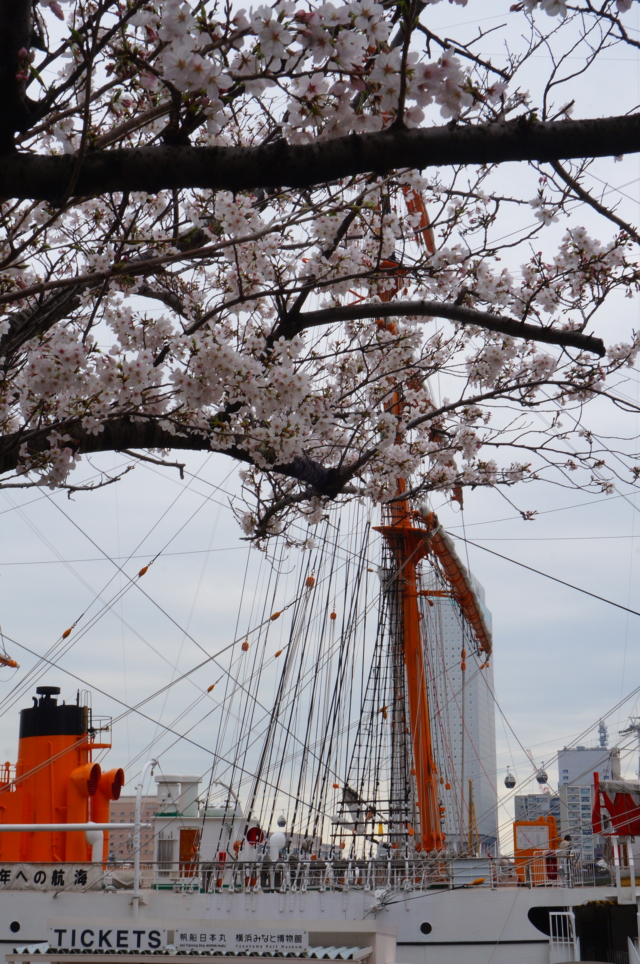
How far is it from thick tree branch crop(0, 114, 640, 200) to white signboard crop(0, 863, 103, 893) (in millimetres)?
10807

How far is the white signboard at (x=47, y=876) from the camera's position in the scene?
1155cm

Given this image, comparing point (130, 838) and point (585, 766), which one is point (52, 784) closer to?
point (130, 838)

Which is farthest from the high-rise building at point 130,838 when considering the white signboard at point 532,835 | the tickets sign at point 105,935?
the tickets sign at point 105,935

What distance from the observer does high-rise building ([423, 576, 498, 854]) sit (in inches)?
670

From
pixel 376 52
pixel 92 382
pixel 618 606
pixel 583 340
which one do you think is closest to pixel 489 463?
pixel 618 606

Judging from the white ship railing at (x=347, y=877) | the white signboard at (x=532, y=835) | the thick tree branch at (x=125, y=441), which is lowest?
the white ship railing at (x=347, y=877)

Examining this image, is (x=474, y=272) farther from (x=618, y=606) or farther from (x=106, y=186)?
(x=618, y=606)

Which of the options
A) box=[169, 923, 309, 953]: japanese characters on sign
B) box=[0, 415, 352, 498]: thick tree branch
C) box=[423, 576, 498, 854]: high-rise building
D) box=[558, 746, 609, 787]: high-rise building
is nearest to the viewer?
box=[0, 415, 352, 498]: thick tree branch

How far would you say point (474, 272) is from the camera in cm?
509

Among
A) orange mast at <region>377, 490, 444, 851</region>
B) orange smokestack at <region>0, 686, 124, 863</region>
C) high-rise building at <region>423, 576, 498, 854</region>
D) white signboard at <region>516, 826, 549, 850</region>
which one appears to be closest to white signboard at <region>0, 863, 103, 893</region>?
orange smokestack at <region>0, 686, 124, 863</region>

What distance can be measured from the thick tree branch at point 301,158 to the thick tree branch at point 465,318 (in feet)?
3.70

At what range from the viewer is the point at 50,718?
12.8 m

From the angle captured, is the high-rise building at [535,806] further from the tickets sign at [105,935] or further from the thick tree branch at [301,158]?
Result: the thick tree branch at [301,158]

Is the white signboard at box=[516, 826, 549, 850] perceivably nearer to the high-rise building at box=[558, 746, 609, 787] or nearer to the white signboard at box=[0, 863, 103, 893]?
the high-rise building at box=[558, 746, 609, 787]
